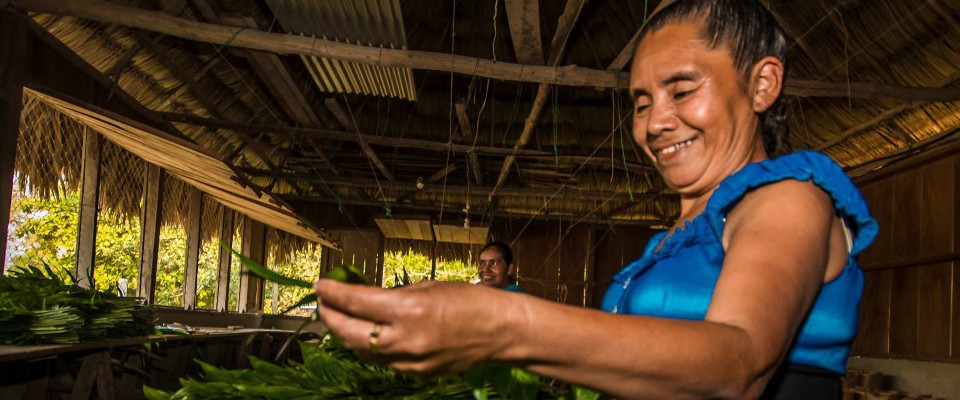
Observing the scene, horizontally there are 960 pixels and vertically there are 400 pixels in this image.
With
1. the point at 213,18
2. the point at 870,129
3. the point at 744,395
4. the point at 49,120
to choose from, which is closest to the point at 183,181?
the point at 49,120

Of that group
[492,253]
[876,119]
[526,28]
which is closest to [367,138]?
[492,253]

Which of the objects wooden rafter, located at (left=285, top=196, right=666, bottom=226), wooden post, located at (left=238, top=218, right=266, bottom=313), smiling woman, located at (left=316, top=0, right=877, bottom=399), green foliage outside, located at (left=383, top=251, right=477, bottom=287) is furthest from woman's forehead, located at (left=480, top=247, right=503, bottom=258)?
wooden post, located at (left=238, top=218, right=266, bottom=313)

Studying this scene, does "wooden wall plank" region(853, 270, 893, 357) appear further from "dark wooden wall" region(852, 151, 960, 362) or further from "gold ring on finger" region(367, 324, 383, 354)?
"gold ring on finger" region(367, 324, 383, 354)

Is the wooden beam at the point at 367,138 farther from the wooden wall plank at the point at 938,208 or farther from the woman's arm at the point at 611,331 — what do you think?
the woman's arm at the point at 611,331

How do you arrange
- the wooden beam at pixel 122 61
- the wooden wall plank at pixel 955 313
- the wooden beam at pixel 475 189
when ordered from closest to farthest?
the wooden wall plank at pixel 955 313 → the wooden beam at pixel 122 61 → the wooden beam at pixel 475 189

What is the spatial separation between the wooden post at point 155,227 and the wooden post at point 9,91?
15.0ft

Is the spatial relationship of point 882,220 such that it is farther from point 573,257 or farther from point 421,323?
point 421,323

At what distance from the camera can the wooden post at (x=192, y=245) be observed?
38.8 ft

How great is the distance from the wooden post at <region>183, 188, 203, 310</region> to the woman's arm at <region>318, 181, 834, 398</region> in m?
11.9

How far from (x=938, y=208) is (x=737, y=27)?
614 cm

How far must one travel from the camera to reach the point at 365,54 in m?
5.17

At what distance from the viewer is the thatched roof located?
5.15 metres

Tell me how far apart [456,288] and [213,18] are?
5.06 metres

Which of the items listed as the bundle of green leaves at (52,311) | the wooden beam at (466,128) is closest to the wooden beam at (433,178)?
the wooden beam at (466,128)
